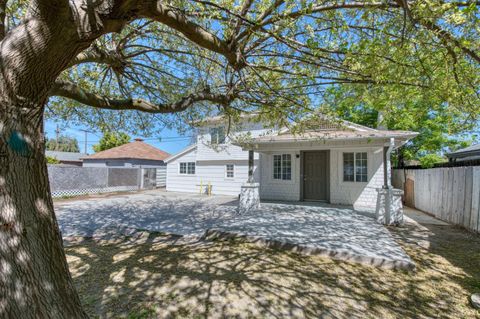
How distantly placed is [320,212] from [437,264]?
4221mm

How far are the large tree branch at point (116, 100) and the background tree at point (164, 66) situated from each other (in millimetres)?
19

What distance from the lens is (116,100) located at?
3.86 m

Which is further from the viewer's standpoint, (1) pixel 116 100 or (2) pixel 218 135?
(2) pixel 218 135

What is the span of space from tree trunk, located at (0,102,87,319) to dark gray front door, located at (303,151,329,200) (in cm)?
1010

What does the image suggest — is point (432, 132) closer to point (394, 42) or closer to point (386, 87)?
point (386, 87)

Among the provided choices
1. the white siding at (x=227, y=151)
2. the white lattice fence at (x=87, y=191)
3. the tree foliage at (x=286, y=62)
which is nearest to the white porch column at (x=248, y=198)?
the tree foliage at (x=286, y=62)

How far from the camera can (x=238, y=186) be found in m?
14.7

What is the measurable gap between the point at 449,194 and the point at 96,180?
58.8ft

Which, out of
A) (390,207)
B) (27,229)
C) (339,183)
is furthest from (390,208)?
(27,229)

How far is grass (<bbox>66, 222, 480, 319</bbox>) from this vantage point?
2848mm

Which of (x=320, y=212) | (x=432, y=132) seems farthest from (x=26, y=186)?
(x=432, y=132)

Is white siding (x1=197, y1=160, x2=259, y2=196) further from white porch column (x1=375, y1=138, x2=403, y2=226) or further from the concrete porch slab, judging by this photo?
white porch column (x1=375, y1=138, x2=403, y2=226)

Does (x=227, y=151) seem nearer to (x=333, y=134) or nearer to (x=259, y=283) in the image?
(x=333, y=134)

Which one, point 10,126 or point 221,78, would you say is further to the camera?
point 221,78
